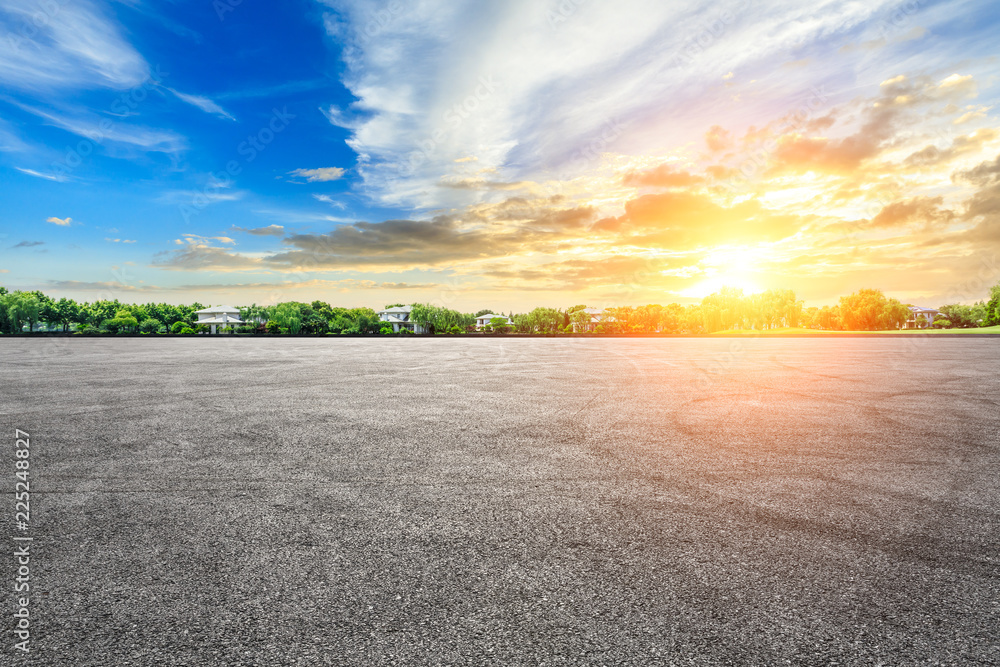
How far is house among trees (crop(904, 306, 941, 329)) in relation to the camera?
119669 millimetres

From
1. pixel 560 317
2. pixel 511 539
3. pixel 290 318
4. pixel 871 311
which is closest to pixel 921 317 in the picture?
pixel 871 311

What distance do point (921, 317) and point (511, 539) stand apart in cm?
15996

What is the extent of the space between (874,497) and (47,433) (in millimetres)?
10948

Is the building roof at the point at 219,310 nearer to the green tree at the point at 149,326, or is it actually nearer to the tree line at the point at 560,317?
the tree line at the point at 560,317

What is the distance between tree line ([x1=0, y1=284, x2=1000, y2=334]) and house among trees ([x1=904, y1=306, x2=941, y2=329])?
31.0 feet

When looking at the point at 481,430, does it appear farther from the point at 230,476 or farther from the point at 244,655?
the point at 244,655

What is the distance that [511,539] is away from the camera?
4086mm

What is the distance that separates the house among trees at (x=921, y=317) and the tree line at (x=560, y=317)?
31.0 ft

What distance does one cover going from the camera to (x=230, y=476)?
5801mm

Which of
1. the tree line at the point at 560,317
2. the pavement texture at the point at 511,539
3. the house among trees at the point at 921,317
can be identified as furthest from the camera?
the house among trees at the point at 921,317

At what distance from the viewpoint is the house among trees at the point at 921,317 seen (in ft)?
393

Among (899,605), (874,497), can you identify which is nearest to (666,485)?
(874,497)
